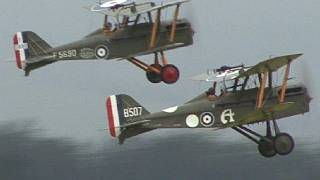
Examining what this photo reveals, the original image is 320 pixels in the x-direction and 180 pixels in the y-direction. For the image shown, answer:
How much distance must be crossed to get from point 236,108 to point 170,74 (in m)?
3.00

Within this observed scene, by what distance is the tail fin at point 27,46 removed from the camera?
62.8 m

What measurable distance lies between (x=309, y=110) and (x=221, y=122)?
2.97m

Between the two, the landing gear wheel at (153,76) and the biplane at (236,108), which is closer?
the biplane at (236,108)

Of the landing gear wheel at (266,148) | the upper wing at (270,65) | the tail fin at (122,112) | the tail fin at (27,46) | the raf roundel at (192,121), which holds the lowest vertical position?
the landing gear wheel at (266,148)

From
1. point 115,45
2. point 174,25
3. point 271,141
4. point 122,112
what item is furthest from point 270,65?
point 115,45

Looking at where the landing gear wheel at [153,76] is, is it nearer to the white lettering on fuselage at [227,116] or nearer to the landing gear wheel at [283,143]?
the white lettering on fuselage at [227,116]

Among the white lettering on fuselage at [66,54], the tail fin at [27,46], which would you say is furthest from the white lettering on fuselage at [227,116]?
the tail fin at [27,46]

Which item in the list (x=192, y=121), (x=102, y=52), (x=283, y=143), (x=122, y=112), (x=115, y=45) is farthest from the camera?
(x=115, y=45)

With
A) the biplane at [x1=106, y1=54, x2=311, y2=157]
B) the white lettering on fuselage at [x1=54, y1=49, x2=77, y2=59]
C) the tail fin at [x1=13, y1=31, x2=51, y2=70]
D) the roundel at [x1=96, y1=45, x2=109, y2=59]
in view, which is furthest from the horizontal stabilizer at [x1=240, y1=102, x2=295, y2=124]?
the tail fin at [x1=13, y1=31, x2=51, y2=70]

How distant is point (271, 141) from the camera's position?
62.5 metres

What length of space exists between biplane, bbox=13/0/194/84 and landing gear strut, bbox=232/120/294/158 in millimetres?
3215

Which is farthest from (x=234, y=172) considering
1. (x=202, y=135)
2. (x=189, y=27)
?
(x=189, y=27)

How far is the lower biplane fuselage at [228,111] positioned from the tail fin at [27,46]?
4.36m

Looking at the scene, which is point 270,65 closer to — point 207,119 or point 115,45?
point 207,119
